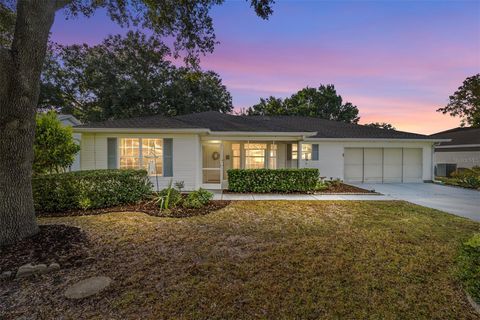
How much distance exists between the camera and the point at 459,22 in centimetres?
Answer: 979

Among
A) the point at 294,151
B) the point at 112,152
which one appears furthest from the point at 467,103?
the point at 112,152

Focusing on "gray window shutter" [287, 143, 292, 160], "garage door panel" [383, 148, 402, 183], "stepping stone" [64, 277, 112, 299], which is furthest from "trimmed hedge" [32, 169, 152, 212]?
"garage door panel" [383, 148, 402, 183]

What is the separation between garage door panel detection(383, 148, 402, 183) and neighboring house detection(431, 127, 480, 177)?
7599 mm

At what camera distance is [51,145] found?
7430 mm

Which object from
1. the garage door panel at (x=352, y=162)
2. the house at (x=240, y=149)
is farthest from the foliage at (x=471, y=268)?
the garage door panel at (x=352, y=162)

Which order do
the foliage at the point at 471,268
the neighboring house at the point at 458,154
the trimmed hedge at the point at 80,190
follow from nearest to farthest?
the foliage at the point at 471,268
the trimmed hedge at the point at 80,190
the neighboring house at the point at 458,154

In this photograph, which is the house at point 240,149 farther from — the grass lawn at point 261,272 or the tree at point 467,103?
Result: the tree at point 467,103

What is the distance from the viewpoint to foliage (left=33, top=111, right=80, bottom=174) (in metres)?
7.27

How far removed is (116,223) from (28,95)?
10.2 ft

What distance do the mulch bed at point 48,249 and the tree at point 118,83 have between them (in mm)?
19290

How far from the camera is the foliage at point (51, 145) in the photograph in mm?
7266

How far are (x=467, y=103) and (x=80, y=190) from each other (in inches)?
1585

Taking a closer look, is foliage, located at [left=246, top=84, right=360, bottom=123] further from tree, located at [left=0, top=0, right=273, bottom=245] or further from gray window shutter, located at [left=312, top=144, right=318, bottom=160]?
tree, located at [left=0, top=0, right=273, bottom=245]

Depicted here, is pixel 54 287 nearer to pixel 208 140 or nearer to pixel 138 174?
pixel 138 174
